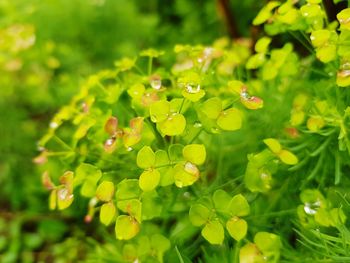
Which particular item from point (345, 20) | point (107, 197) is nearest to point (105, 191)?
point (107, 197)

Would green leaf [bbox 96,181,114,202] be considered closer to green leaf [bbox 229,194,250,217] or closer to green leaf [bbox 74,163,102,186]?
green leaf [bbox 74,163,102,186]

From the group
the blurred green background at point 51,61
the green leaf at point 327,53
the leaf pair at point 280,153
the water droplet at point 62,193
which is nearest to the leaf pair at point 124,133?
the water droplet at point 62,193

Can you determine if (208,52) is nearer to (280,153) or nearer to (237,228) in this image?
(280,153)

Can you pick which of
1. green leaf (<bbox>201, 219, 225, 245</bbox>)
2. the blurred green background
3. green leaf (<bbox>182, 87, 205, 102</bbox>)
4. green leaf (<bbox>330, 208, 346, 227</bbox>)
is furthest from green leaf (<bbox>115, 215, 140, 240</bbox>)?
the blurred green background

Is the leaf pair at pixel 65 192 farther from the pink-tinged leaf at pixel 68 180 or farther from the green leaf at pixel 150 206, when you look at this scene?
the green leaf at pixel 150 206

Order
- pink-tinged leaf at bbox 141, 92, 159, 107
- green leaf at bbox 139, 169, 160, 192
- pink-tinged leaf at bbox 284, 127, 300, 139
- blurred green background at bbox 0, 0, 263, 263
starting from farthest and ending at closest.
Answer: blurred green background at bbox 0, 0, 263, 263 < pink-tinged leaf at bbox 284, 127, 300, 139 < pink-tinged leaf at bbox 141, 92, 159, 107 < green leaf at bbox 139, 169, 160, 192

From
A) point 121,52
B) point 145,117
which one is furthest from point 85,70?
point 145,117

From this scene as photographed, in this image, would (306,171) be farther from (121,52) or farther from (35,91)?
(35,91)
